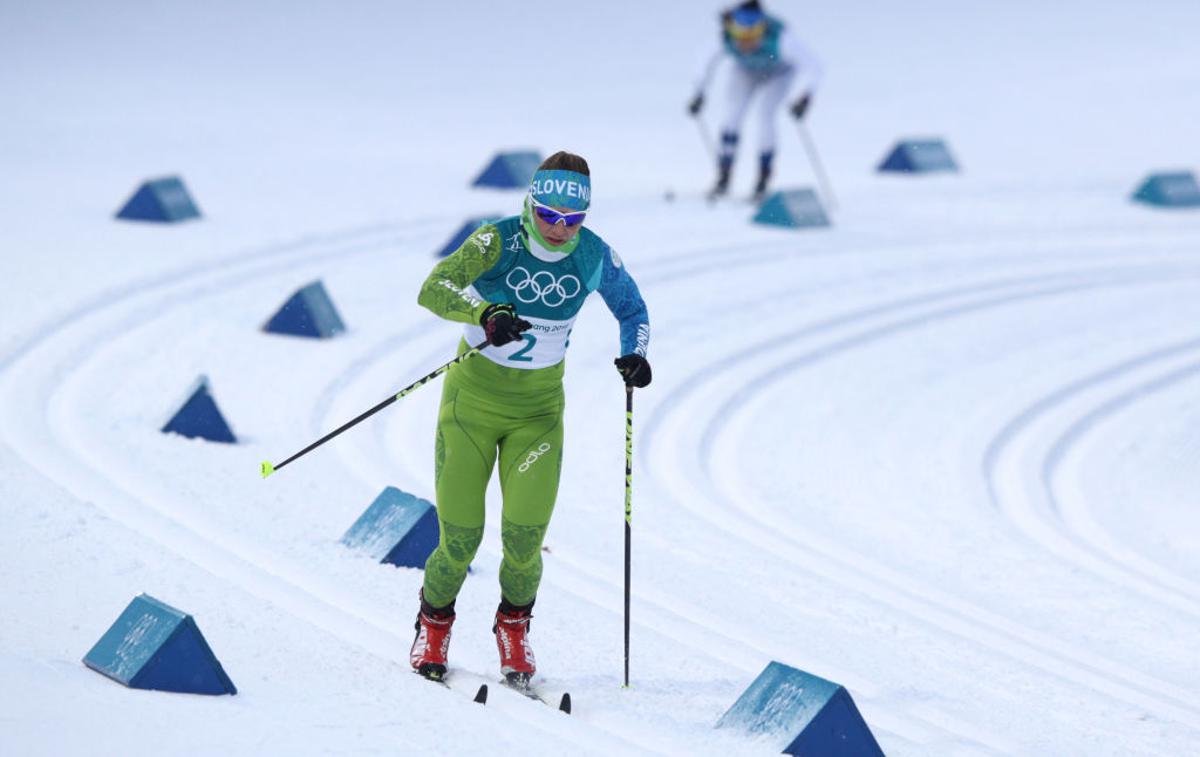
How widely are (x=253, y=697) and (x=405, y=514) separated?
171cm

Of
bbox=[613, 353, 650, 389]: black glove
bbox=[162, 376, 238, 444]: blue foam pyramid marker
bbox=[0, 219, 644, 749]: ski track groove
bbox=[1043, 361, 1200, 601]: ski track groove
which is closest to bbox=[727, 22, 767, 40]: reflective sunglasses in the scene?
bbox=[1043, 361, 1200, 601]: ski track groove

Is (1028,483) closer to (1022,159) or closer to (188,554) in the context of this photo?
(188,554)

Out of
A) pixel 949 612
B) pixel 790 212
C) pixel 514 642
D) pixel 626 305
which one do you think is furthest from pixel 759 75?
pixel 514 642

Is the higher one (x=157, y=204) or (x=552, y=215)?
(x=552, y=215)

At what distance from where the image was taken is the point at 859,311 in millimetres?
11203

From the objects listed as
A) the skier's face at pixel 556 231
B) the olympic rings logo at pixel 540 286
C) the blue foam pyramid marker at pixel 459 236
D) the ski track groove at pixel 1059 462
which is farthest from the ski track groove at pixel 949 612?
the blue foam pyramid marker at pixel 459 236

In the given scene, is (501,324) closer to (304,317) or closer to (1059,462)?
(1059,462)

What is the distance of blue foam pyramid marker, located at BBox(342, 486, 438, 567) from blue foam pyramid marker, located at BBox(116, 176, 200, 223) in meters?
5.84

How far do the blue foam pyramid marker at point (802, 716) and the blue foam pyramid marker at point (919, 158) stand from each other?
1115cm

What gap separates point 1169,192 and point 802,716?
1098 centimetres

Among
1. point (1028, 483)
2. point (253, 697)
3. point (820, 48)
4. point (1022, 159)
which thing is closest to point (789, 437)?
point (1028, 483)

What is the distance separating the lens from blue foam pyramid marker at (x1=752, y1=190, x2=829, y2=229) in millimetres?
13125

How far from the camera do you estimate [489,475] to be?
17.9 ft

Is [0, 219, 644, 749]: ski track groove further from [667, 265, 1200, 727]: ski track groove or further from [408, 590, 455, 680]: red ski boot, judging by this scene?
[667, 265, 1200, 727]: ski track groove
